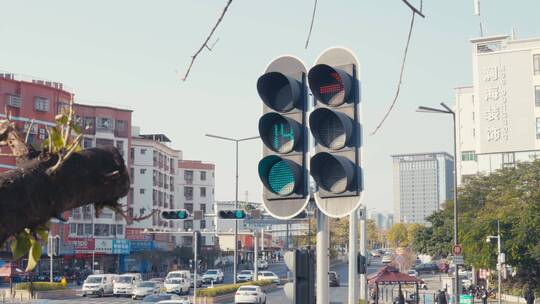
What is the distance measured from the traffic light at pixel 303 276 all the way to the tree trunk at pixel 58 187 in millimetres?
4343

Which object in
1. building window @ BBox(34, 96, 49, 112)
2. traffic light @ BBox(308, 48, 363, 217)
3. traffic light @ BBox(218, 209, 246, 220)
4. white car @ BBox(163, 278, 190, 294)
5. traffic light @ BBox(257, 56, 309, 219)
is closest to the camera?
traffic light @ BBox(308, 48, 363, 217)

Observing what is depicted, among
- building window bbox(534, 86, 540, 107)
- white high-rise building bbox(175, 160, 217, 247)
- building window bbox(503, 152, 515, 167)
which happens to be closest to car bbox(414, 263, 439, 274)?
building window bbox(503, 152, 515, 167)

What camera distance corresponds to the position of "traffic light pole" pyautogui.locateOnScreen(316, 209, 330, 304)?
741 cm

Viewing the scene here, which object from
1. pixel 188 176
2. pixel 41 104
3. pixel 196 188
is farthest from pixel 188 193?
pixel 41 104

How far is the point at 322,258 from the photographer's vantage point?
24.9 ft

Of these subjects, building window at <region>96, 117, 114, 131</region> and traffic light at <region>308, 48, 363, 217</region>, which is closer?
traffic light at <region>308, 48, 363, 217</region>

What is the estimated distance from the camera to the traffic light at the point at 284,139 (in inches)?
282

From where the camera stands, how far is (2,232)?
8.47 feet

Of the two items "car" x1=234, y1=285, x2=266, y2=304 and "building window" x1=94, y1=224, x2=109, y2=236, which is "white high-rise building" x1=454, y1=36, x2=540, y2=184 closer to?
"building window" x1=94, y1=224, x2=109, y2=236

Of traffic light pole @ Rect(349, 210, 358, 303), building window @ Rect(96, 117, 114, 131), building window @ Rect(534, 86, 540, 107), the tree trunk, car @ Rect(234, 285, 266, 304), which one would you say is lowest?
car @ Rect(234, 285, 266, 304)

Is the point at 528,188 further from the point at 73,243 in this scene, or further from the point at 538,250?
the point at 73,243

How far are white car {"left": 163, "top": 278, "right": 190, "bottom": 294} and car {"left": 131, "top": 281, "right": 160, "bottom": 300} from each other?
2806 millimetres

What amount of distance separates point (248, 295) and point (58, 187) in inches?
1768

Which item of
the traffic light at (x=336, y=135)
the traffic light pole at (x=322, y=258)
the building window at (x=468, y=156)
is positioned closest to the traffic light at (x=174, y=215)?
the traffic light pole at (x=322, y=258)
